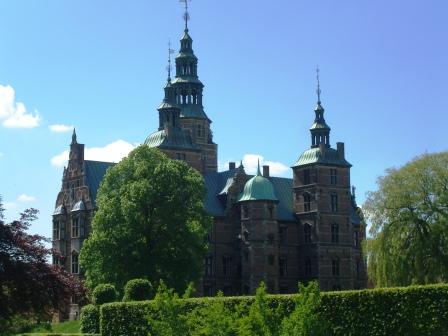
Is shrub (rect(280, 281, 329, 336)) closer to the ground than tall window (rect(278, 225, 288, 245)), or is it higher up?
closer to the ground

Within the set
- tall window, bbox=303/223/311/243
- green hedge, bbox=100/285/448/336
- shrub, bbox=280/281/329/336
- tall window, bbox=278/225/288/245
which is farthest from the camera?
tall window, bbox=278/225/288/245

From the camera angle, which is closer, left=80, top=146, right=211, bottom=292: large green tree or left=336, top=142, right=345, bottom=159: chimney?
left=80, top=146, right=211, bottom=292: large green tree

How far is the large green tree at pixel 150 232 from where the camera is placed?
54.4 m

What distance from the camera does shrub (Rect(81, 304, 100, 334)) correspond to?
1832 inches

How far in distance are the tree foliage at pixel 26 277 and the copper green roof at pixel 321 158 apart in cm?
4926

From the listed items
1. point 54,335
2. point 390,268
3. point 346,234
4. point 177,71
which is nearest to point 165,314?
point 54,335

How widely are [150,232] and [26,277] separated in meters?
24.9

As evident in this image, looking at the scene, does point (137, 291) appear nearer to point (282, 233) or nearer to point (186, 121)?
point (282, 233)

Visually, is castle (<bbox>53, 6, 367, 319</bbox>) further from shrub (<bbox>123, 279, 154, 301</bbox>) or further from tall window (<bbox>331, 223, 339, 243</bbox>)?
shrub (<bbox>123, 279, 154, 301</bbox>)

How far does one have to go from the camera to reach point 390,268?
53594mm

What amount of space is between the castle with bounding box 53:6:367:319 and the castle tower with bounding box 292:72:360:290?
3.7 inches

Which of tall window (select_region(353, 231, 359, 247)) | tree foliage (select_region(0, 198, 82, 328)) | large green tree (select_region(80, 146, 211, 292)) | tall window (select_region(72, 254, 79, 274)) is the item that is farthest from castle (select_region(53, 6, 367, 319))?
tree foliage (select_region(0, 198, 82, 328))

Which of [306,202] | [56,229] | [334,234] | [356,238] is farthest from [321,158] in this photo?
[56,229]

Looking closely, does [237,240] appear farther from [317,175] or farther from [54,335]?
[54,335]
